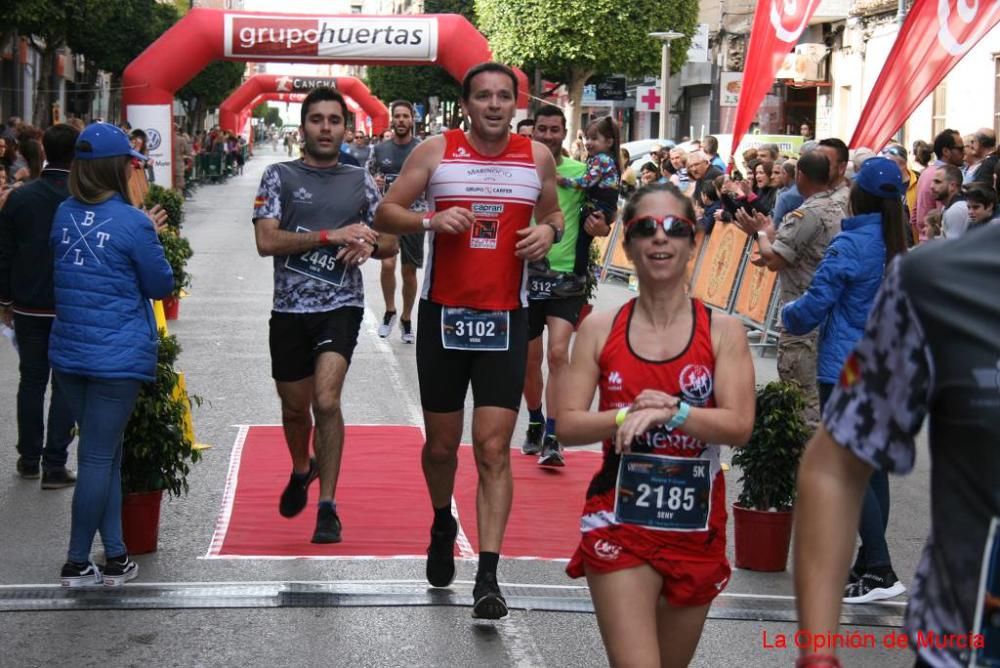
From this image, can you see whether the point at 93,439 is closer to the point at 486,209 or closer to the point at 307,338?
the point at 307,338

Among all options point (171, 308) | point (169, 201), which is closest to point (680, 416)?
point (171, 308)

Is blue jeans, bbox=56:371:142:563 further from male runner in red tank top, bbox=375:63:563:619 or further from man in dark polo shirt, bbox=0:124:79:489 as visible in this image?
man in dark polo shirt, bbox=0:124:79:489

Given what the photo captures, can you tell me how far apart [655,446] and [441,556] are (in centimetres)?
240

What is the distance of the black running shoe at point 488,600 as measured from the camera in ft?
18.6

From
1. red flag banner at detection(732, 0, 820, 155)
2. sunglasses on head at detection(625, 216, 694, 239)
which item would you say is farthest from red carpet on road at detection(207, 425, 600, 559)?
red flag banner at detection(732, 0, 820, 155)

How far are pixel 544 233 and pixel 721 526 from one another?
2.14 m

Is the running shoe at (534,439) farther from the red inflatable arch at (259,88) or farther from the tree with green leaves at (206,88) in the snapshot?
the tree with green leaves at (206,88)

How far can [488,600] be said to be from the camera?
5.67 metres

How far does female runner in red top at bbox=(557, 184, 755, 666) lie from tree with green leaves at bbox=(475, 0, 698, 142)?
3733 centimetres

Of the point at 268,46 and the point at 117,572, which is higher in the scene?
the point at 268,46

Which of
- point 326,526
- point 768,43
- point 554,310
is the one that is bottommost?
point 326,526

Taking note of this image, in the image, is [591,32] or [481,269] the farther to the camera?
[591,32]

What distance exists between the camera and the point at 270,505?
800 cm

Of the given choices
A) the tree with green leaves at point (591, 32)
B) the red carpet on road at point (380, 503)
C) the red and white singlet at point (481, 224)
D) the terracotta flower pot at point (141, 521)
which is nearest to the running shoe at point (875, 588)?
the red carpet on road at point (380, 503)
